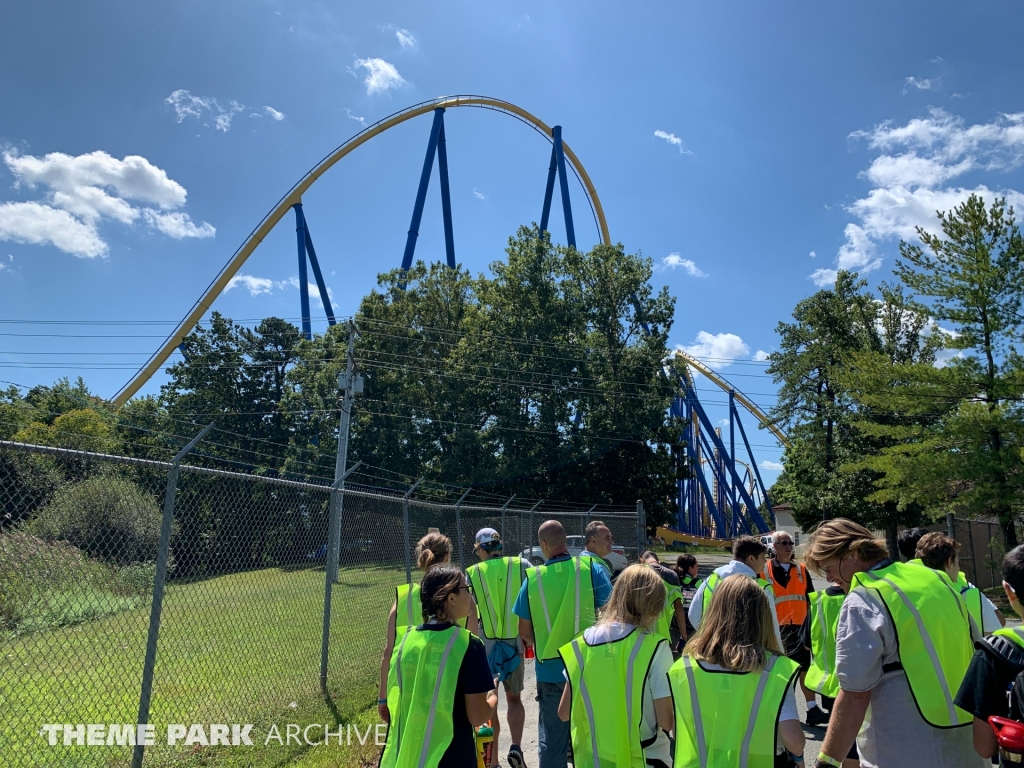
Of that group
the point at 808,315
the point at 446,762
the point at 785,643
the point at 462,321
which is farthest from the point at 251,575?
the point at 808,315

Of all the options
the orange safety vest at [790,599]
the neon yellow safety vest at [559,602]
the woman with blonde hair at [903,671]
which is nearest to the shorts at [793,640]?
the orange safety vest at [790,599]

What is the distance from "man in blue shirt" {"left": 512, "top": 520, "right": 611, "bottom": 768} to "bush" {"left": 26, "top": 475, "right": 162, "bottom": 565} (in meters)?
2.33

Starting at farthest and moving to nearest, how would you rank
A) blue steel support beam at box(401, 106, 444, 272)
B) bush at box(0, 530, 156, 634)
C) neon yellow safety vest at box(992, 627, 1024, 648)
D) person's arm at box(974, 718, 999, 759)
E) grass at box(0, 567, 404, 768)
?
blue steel support beam at box(401, 106, 444, 272) → grass at box(0, 567, 404, 768) → bush at box(0, 530, 156, 634) → person's arm at box(974, 718, 999, 759) → neon yellow safety vest at box(992, 627, 1024, 648)

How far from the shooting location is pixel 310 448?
33500 mm

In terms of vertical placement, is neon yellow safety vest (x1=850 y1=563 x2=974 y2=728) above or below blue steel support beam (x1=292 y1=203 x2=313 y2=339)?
below

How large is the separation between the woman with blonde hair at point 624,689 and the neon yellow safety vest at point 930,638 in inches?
32.9

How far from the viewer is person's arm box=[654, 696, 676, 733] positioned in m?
2.54

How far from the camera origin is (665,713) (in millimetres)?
2562

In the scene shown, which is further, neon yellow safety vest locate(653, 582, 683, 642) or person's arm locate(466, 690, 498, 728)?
neon yellow safety vest locate(653, 582, 683, 642)

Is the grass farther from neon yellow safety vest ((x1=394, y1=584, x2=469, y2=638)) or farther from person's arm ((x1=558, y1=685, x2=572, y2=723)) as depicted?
person's arm ((x1=558, y1=685, x2=572, y2=723))

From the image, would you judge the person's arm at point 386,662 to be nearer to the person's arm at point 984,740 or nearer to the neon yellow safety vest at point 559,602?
the neon yellow safety vest at point 559,602

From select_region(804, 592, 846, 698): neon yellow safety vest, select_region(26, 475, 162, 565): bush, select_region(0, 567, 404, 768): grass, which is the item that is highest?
select_region(26, 475, 162, 565): bush

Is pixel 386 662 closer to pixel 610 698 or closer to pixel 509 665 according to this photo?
pixel 509 665

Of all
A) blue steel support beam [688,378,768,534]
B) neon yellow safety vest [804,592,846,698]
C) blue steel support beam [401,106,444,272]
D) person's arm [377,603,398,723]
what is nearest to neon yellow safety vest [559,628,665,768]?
person's arm [377,603,398,723]
